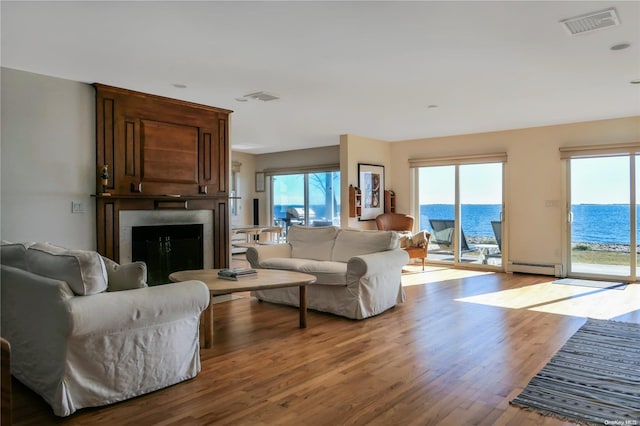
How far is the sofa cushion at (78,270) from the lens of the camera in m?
2.43

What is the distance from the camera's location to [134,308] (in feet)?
8.39

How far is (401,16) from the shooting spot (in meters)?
2.96

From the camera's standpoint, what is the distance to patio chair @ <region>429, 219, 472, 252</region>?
8.02 m

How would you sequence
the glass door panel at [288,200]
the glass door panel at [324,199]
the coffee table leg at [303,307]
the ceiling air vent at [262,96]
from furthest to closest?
1. the glass door panel at [288,200]
2. the glass door panel at [324,199]
3. the ceiling air vent at [262,96]
4. the coffee table leg at [303,307]

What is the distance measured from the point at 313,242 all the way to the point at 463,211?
369cm

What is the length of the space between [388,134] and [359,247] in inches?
134

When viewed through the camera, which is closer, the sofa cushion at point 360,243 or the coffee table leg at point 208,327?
the coffee table leg at point 208,327

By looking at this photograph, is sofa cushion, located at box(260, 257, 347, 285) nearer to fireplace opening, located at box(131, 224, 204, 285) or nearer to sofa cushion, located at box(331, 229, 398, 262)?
sofa cushion, located at box(331, 229, 398, 262)

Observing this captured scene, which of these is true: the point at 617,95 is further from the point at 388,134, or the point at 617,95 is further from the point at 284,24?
the point at 284,24

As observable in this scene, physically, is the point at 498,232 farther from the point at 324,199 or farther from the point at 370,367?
the point at 370,367

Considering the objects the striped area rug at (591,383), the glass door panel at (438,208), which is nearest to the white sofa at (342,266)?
the striped area rug at (591,383)

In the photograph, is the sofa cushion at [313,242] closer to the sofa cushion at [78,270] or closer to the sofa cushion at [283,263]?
the sofa cushion at [283,263]

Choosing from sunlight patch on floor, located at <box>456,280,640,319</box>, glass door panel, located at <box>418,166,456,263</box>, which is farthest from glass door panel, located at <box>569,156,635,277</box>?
glass door panel, located at <box>418,166,456,263</box>

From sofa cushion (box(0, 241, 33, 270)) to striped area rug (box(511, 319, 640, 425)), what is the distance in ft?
10.4
